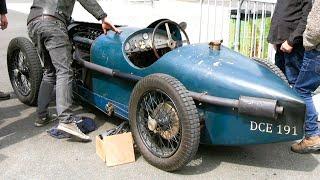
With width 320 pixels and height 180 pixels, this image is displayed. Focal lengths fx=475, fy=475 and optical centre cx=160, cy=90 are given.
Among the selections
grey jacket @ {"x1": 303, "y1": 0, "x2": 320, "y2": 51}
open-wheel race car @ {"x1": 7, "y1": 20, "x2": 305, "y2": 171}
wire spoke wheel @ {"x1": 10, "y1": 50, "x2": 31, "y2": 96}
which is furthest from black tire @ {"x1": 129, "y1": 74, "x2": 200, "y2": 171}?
wire spoke wheel @ {"x1": 10, "y1": 50, "x2": 31, "y2": 96}

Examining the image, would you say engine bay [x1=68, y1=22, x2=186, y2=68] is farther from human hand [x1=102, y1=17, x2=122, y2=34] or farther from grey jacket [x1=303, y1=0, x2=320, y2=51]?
grey jacket [x1=303, y1=0, x2=320, y2=51]

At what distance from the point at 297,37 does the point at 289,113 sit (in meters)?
0.93

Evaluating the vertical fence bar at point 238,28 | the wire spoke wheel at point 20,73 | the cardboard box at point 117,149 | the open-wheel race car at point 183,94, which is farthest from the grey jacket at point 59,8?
the vertical fence bar at point 238,28

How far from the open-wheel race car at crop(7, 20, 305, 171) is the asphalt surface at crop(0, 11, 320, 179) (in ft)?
0.88

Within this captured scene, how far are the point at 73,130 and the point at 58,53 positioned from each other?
729mm

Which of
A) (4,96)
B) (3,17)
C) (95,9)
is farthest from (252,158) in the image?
(3,17)

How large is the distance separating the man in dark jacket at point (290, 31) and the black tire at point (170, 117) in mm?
1198

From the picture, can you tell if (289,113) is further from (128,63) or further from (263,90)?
(128,63)

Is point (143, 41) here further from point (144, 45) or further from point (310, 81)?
point (310, 81)

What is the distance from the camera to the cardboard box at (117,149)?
401 cm

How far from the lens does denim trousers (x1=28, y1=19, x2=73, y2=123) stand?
14.5 ft

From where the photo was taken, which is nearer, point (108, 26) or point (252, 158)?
point (252, 158)

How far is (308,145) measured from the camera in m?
4.25

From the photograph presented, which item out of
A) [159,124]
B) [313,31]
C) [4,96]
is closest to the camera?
[313,31]
